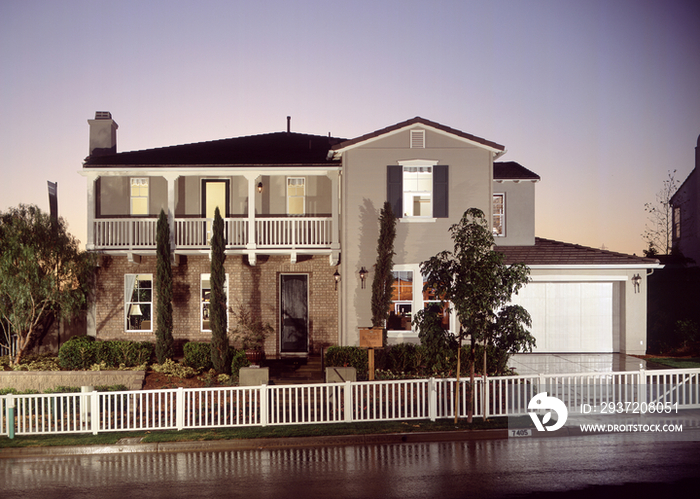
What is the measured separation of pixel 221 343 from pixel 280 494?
9.08 meters

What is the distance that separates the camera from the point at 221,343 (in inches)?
658

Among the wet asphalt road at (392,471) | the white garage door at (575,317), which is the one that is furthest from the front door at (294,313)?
the wet asphalt road at (392,471)

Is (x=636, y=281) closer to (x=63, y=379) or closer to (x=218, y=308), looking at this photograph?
(x=218, y=308)

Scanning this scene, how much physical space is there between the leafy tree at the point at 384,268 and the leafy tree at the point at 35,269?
27.1ft

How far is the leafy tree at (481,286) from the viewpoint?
11.4m

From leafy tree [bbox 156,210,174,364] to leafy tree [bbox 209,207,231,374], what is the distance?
1.34 metres

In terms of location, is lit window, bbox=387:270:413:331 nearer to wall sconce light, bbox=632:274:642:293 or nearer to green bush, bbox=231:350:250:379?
green bush, bbox=231:350:250:379

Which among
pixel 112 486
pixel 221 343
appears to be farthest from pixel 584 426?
pixel 221 343

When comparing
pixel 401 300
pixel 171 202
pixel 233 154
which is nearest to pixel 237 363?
pixel 401 300

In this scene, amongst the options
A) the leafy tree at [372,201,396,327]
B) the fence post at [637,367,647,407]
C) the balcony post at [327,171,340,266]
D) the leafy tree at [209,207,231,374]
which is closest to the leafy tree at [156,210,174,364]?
the leafy tree at [209,207,231,374]

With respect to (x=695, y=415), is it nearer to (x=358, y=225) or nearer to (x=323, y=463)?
(x=323, y=463)

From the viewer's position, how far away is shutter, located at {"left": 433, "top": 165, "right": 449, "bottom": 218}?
59.0 ft

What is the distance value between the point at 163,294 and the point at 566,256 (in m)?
12.3

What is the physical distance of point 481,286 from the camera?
1134 centimetres
